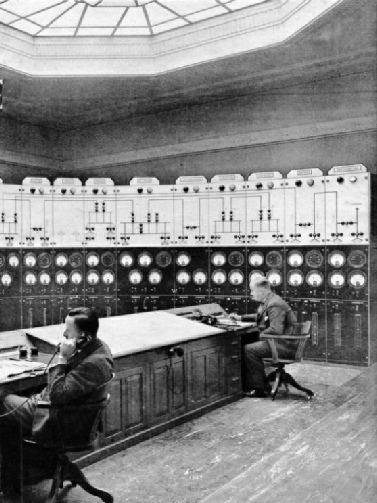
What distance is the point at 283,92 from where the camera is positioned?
8.02 meters

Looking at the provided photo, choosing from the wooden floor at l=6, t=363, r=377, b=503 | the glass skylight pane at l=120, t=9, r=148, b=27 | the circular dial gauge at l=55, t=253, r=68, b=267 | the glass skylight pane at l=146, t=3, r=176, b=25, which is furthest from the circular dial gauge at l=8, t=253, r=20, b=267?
the wooden floor at l=6, t=363, r=377, b=503

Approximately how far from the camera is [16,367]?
3.47 meters

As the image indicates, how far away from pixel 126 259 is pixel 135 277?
34 cm

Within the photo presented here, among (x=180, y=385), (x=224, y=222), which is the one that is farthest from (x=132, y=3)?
(x=180, y=385)

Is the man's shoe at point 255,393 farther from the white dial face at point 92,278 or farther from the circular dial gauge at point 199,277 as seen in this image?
the white dial face at point 92,278

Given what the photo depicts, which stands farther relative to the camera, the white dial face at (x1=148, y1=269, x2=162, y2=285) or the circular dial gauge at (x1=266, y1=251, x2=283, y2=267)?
the white dial face at (x1=148, y1=269, x2=162, y2=285)

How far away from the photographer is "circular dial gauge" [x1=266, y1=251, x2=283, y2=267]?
771 cm

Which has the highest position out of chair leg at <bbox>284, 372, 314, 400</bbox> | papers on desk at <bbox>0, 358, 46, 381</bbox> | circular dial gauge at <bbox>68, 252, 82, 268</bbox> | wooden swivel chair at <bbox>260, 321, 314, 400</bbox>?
circular dial gauge at <bbox>68, 252, 82, 268</bbox>

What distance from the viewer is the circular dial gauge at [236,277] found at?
26.4ft

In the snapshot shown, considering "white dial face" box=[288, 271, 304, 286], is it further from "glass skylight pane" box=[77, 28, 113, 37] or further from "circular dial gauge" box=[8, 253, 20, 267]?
"circular dial gauge" box=[8, 253, 20, 267]

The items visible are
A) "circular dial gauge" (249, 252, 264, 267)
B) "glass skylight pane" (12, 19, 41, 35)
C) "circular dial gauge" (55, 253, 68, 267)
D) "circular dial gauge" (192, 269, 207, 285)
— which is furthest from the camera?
"circular dial gauge" (55, 253, 68, 267)

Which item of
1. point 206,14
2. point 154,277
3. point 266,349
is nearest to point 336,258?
point 266,349

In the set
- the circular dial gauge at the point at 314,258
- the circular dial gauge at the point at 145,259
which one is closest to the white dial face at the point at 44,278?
the circular dial gauge at the point at 145,259

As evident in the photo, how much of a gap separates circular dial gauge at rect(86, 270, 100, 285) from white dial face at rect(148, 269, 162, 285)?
3.09 ft
